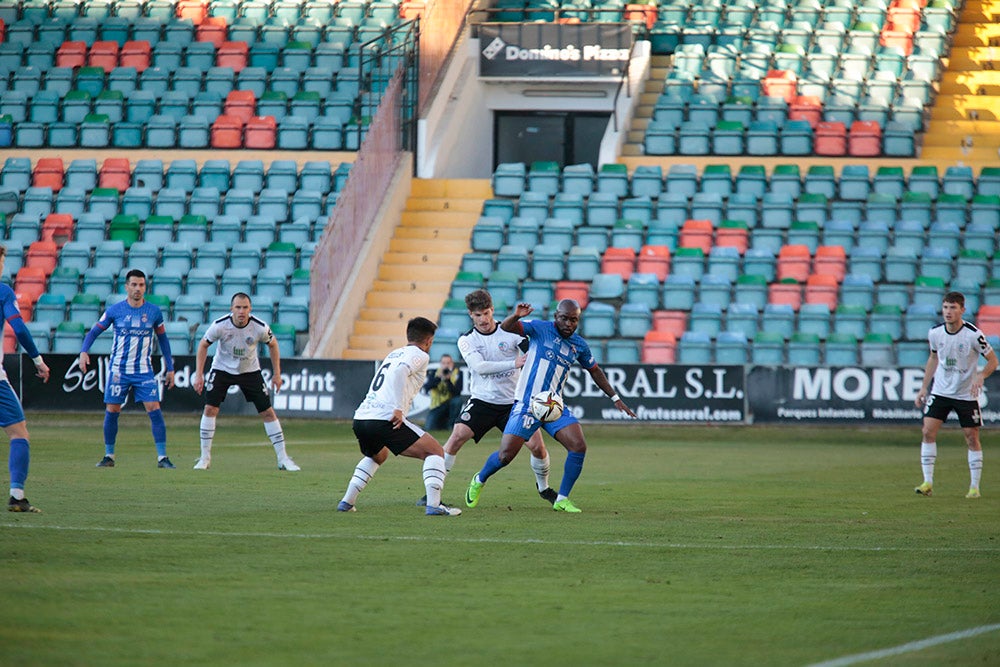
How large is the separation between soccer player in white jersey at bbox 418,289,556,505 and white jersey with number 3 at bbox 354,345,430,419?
4.25 feet

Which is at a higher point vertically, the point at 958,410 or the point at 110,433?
the point at 958,410

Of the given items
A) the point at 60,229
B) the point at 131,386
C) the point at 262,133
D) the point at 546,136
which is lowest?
the point at 131,386

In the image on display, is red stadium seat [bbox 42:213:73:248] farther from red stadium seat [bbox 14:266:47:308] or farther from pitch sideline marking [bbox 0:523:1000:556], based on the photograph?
pitch sideline marking [bbox 0:523:1000:556]

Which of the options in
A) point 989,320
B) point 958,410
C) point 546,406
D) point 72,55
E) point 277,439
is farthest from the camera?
point 72,55

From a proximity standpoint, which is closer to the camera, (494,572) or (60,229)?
(494,572)

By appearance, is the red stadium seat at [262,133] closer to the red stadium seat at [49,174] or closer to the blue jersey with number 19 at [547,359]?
the red stadium seat at [49,174]

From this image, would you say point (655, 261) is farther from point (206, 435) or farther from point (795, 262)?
point (206, 435)

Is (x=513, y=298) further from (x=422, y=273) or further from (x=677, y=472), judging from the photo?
(x=677, y=472)

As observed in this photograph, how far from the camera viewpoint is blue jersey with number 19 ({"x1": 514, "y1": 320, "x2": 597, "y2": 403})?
12.5 meters

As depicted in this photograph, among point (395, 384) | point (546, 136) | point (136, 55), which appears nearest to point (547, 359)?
point (395, 384)

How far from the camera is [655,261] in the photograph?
27.2 meters

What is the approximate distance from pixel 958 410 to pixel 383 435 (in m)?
6.87

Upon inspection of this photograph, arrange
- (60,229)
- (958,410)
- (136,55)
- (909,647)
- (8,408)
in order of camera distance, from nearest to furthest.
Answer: (909,647) → (8,408) → (958,410) → (60,229) → (136,55)

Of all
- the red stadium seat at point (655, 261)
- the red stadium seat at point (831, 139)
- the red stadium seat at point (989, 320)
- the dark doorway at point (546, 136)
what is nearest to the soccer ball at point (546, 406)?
the red stadium seat at point (989, 320)
